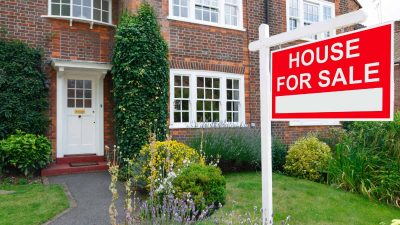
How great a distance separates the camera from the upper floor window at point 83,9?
947 cm

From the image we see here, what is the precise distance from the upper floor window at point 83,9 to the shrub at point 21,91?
4.66 ft

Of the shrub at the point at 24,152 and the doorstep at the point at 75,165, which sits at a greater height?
the shrub at the point at 24,152

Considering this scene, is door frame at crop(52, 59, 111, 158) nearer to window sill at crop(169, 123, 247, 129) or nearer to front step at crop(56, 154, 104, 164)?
front step at crop(56, 154, 104, 164)

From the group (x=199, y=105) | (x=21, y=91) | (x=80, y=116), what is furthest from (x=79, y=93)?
(x=199, y=105)

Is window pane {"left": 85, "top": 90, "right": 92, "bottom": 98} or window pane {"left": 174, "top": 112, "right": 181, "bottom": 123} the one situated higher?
window pane {"left": 85, "top": 90, "right": 92, "bottom": 98}

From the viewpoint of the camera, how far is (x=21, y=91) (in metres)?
8.62

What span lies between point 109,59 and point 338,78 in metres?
8.97

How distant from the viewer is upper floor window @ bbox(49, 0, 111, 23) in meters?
9.47

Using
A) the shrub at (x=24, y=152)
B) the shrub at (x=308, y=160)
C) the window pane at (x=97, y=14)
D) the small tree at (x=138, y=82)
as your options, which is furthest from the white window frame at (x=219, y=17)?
the shrub at (x=24, y=152)

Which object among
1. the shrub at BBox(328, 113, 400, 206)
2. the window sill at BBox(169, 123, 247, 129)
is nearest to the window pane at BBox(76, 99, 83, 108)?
the window sill at BBox(169, 123, 247, 129)

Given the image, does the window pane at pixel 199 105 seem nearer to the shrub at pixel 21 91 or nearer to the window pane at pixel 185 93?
the window pane at pixel 185 93

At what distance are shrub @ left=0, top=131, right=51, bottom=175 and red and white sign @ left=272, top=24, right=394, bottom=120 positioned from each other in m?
7.30

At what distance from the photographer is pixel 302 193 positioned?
6645 mm

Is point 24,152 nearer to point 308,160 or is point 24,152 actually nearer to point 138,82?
point 138,82
